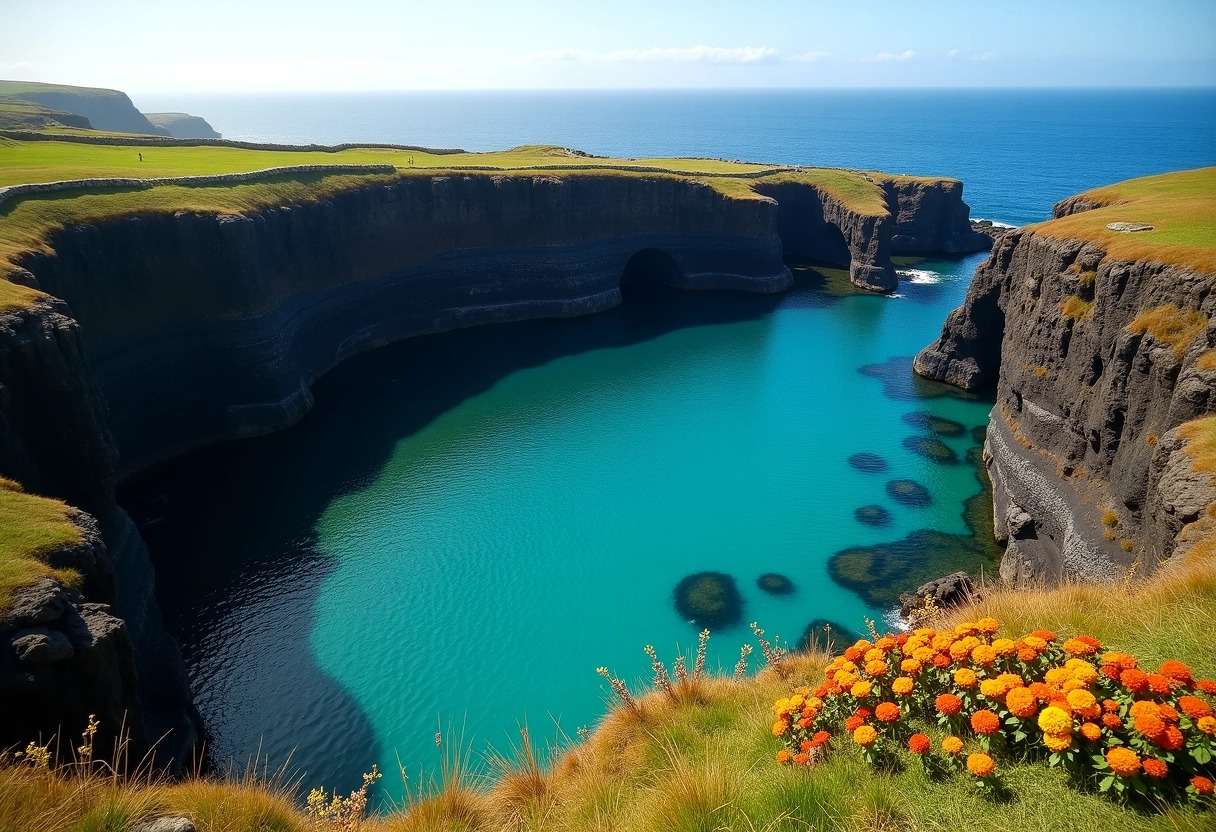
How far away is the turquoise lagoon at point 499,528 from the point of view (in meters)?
21.5

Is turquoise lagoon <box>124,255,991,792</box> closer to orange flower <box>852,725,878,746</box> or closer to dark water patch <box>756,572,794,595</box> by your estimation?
dark water patch <box>756,572,794,595</box>

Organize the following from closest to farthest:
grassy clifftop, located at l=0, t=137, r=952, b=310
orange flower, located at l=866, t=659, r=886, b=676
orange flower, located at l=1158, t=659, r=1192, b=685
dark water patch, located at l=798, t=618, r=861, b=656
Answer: orange flower, located at l=1158, t=659, r=1192, b=685 < orange flower, located at l=866, t=659, r=886, b=676 < dark water patch, located at l=798, t=618, r=861, b=656 < grassy clifftop, located at l=0, t=137, r=952, b=310

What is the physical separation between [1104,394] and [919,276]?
50038mm

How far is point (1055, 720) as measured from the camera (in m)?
7.28

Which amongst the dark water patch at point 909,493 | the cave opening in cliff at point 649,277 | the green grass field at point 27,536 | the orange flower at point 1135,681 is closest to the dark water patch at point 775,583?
the dark water patch at point 909,493

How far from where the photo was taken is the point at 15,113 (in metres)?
98.1

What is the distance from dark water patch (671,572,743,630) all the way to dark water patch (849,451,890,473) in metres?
11.6

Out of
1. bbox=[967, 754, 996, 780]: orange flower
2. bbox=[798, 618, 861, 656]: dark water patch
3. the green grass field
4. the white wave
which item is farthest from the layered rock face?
the white wave

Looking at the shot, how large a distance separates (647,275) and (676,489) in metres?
39.9

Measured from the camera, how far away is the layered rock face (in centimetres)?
2002

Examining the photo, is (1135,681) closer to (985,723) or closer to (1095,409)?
(985,723)

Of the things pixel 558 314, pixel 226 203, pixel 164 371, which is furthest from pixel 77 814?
pixel 558 314

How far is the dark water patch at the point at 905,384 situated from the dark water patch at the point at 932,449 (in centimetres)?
585

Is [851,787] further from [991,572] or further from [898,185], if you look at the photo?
[898,185]
